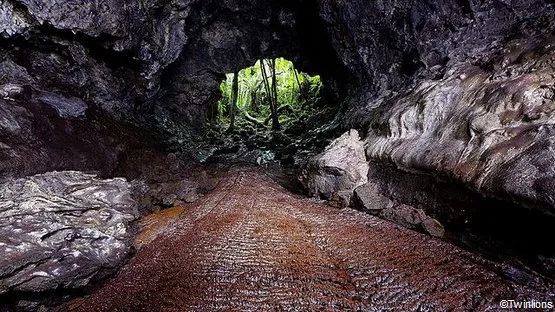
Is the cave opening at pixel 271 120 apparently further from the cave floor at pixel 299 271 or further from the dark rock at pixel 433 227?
the dark rock at pixel 433 227

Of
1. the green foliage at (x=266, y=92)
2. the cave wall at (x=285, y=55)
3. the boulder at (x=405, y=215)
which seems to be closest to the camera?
the boulder at (x=405, y=215)

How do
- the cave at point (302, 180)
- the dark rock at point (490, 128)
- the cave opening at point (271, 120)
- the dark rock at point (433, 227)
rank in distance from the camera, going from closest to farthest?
the cave at point (302, 180) < the dark rock at point (490, 128) < the dark rock at point (433, 227) < the cave opening at point (271, 120)

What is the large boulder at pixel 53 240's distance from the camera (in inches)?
93.4

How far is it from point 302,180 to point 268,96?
11.2 meters

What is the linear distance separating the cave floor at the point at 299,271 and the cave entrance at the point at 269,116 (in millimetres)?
5814

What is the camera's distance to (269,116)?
1723 centimetres

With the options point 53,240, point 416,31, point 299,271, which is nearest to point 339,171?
point 299,271

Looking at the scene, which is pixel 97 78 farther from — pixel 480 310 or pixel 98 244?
pixel 480 310

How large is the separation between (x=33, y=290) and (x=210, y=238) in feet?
4.92

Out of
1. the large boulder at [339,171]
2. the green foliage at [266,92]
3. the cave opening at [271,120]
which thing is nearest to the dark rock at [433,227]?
the large boulder at [339,171]

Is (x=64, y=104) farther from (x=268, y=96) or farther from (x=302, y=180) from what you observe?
(x=268, y=96)

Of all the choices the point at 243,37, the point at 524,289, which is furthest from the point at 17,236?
the point at 243,37

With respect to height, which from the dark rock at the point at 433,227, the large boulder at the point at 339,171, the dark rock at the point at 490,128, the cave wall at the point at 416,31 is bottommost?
the dark rock at the point at 433,227

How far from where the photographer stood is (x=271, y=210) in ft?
14.0
